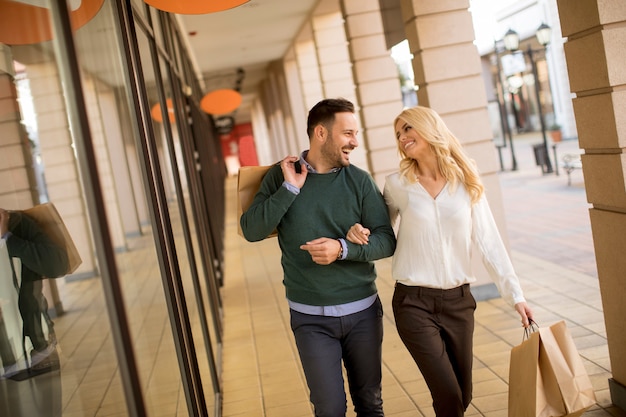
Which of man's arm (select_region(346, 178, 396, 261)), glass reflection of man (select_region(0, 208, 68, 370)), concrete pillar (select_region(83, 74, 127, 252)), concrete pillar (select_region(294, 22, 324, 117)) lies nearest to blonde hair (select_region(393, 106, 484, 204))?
man's arm (select_region(346, 178, 396, 261))

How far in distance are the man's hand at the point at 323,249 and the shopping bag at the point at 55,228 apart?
1188 millimetres

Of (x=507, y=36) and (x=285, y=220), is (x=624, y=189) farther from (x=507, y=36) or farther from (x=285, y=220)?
(x=507, y=36)

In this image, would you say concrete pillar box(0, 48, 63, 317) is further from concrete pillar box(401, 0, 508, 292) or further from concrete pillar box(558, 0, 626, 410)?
concrete pillar box(401, 0, 508, 292)

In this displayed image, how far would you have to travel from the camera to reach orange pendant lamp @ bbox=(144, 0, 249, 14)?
2.65 metres

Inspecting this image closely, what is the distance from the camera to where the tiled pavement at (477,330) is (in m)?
4.65

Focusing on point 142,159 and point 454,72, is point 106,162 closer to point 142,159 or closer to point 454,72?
point 142,159

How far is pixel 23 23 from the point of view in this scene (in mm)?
1714

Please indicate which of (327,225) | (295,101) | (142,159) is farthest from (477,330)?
(295,101)

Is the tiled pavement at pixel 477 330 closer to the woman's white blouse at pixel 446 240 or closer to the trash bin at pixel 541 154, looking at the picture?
the woman's white blouse at pixel 446 240

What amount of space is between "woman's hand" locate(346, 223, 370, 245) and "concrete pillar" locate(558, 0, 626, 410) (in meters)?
1.45

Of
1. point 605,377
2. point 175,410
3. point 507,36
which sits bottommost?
point 605,377

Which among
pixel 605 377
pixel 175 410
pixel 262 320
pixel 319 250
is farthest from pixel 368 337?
pixel 262 320

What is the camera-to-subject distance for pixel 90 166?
1.88 metres

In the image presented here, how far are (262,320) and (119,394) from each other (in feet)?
18.3
